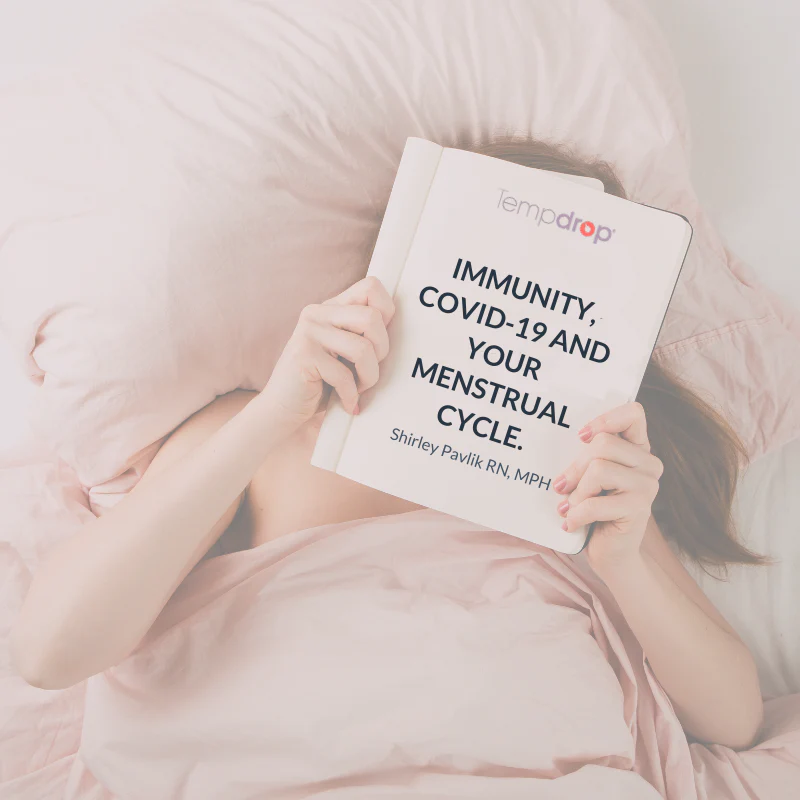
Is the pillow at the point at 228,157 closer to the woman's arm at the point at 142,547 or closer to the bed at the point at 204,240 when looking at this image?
the bed at the point at 204,240

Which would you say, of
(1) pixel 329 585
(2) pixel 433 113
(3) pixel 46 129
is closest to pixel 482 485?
(1) pixel 329 585

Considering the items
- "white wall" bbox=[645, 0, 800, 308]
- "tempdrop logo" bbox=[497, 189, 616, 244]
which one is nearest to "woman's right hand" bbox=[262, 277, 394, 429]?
"tempdrop logo" bbox=[497, 189, 616, 244]

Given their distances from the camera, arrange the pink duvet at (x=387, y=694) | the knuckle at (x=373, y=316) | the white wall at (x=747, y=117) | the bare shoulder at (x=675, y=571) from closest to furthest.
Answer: the knuckle at (x=373, y=316)
the pink duvet at (x=387, y=694)
the bare shoulder at (x=675, y=571)
the white wall at (x=747, y=117)

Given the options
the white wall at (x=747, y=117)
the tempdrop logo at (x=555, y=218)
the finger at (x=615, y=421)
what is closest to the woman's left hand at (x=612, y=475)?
the finger at (x=615, y=421)

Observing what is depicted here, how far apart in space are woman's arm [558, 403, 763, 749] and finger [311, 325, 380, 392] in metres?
0.17

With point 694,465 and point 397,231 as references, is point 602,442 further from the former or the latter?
point 694,465

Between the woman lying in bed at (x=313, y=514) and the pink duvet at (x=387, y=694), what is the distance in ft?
0.15

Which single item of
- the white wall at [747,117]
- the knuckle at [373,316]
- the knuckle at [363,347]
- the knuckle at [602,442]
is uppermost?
the white wall at [747,117]

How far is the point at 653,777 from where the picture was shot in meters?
0.67

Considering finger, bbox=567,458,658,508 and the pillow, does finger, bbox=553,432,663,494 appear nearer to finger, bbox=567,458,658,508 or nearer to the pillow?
finger, bbox=567,458,658,508

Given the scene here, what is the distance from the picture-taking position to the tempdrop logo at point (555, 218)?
0.50 metres

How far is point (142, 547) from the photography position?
23.4 inches

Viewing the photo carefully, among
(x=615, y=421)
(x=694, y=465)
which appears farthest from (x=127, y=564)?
(x=694, y=465)

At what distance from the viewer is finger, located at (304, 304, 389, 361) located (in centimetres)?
50
